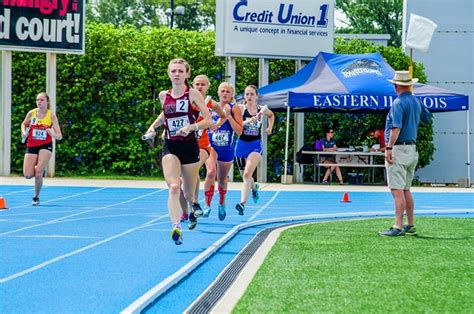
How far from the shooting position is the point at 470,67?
3127cm

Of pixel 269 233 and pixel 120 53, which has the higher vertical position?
pixel 120 53

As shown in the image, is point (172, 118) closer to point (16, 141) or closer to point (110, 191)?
point (110, 191)

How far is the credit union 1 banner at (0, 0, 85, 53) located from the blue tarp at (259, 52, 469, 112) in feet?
17.3

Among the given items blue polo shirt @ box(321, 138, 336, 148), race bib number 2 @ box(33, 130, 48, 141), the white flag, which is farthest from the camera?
blue polo shirt @ box(321, 138, 336, 148)

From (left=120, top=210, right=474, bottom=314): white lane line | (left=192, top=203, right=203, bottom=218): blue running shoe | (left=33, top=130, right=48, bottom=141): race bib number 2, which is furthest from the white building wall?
(left=192, top=203, right=203, bottom=218): blue running shoe

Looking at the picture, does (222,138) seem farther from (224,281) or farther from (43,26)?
(43,26)

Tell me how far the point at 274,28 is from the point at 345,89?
369 cm

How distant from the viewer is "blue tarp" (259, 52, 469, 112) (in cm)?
2567

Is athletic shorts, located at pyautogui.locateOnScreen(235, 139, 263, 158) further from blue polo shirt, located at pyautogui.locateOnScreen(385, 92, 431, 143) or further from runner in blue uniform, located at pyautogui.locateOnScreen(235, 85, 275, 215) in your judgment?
blue polo shirt, located at pyautogui.locateOnScreen(385, 92, 431, 143)

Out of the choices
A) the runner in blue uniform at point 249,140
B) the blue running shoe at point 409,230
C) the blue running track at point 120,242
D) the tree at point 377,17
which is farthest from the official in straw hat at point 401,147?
the tree at point 377,17

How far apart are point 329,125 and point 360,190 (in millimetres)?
4772

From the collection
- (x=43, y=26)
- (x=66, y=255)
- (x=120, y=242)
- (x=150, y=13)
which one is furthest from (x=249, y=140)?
(x=150, y=13)

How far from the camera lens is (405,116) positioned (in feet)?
41.9

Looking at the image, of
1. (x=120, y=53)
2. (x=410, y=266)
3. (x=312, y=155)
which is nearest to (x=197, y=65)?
(x=120, y=53)
